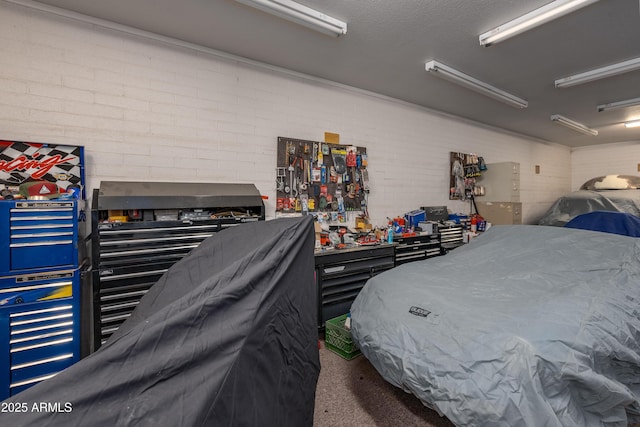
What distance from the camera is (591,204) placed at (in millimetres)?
5258

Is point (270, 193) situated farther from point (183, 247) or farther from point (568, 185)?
point (568, 185)

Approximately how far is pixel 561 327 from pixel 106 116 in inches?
136

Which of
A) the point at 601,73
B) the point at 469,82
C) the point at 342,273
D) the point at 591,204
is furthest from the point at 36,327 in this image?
the point at 591,204

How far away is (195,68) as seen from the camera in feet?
9.29

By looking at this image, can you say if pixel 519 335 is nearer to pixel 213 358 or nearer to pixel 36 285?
pixel 213 358

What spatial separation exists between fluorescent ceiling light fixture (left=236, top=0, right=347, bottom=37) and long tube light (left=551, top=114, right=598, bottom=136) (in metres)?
4.75

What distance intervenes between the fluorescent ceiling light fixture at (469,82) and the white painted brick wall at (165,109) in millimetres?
1058

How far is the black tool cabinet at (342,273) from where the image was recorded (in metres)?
2.97

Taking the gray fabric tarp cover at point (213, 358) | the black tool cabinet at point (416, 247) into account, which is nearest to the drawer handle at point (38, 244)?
the gray fabric tarp cover at point (213, 358)

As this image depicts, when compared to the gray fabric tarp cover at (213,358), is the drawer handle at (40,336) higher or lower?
lower

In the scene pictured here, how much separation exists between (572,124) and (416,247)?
4.36 meters

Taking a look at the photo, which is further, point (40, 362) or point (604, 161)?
point (604, 161)

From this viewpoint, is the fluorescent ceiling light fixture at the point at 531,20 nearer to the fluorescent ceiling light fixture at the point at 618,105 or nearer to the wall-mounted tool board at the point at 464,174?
the wall-mounted tool board at the point at 464,174

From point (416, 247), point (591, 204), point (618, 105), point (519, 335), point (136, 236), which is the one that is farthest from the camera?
point (591, 204)
